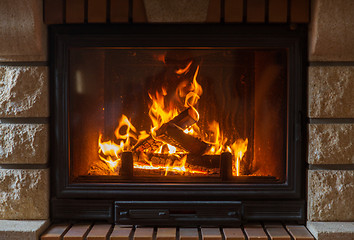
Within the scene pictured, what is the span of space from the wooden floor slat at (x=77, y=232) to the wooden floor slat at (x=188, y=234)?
0.33 metres

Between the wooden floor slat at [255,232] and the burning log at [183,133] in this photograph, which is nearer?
the wooden floor slat at [255,232]

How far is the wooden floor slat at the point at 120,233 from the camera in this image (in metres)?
1.34

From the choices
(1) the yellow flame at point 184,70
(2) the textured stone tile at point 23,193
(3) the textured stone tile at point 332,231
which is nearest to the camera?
(3) the textured stone tile at point 332,231

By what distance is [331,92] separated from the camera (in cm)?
140

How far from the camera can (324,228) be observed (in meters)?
1.36

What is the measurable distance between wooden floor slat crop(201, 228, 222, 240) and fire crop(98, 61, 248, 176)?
26 cm

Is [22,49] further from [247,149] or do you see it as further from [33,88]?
[247,149]

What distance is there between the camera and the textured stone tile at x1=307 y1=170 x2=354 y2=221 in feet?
4.63

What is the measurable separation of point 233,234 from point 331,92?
0.60 meters

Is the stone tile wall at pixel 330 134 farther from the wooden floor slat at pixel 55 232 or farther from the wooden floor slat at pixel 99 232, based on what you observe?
the wooden floor slat at pixel 55 232

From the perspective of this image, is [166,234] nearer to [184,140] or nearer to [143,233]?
[143,233]

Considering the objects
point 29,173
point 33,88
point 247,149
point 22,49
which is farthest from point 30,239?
point 247,149

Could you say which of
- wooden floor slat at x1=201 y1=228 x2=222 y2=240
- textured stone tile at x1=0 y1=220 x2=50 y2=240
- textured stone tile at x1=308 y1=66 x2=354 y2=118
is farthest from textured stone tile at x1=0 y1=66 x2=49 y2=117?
textured stone tile at x1=308 y1=66 x2=354 y2=118

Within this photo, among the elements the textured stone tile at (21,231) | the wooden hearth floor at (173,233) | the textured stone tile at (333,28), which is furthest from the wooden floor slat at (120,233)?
the textured stone tile at (333,28)
